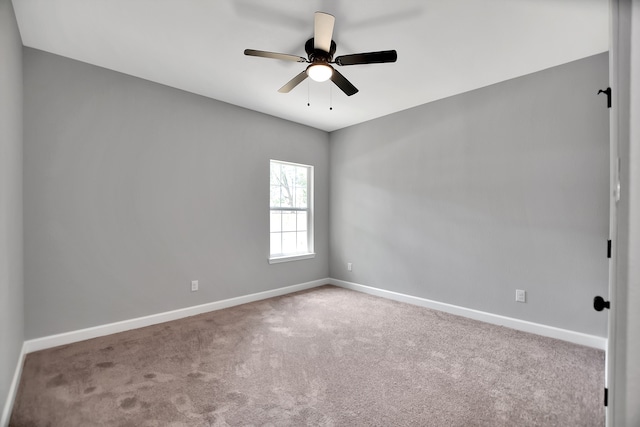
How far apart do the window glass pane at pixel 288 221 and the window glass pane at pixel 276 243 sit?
0.15m

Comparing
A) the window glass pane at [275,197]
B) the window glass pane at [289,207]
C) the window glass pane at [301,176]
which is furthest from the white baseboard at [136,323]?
the window glass pane at [301,176]

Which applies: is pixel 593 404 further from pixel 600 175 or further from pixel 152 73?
pixel 152 73

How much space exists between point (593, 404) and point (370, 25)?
293cm

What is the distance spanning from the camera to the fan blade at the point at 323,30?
1806 mm

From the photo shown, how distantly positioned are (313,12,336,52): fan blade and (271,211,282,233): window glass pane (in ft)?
8.60

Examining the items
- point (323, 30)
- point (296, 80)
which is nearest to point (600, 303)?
point (323, 30)

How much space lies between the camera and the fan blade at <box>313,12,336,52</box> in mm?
1806

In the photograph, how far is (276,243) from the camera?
4.41 meters

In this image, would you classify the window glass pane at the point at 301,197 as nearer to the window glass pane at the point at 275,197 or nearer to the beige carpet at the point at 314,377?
the window glass pane at the point at 275,197

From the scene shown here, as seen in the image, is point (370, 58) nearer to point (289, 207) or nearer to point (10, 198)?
point (10, 198)

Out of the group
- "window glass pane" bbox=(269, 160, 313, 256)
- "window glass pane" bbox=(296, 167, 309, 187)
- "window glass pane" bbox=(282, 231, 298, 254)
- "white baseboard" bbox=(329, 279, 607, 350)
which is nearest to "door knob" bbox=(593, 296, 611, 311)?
"white baseboard" bbox=(329, 279, 607, 350)

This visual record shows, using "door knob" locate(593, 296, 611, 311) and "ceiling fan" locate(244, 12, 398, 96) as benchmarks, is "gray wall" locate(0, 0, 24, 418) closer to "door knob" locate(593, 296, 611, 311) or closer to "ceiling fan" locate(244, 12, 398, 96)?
"ceiling fan" locate(244, 12, 398, 96)

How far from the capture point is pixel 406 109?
3920mm

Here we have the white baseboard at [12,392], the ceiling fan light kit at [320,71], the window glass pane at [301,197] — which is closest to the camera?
the white baseboard at [12,392]
